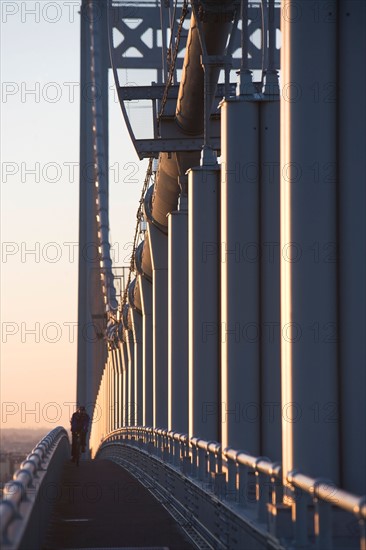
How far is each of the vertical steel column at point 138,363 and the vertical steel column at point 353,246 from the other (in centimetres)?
2985

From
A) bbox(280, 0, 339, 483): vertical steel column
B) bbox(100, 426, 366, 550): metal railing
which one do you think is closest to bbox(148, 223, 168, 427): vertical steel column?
bbox(100, 426, 366, 550): metal railing

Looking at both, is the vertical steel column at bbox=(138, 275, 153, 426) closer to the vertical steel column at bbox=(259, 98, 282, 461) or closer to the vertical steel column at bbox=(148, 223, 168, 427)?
the vertical steel column at bbox=(148, 223, 168, 427)

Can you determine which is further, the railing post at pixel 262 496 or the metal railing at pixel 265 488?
the railing post at pixel 262 496

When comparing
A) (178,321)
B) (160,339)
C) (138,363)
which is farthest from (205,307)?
(138,363)

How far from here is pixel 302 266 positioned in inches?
423

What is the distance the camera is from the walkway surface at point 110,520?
14.7 m

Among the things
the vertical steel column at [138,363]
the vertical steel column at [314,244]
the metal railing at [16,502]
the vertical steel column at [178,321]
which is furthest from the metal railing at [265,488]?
the vertical steel column at [138,363]

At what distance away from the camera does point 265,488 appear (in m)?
11.1

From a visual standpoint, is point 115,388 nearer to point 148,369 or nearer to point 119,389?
point 119,389

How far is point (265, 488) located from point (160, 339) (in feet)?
61.6

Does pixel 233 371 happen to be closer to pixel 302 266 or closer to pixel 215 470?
pixel 215 470

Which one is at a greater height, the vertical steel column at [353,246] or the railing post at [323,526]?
the vertical steel column at [353,246]

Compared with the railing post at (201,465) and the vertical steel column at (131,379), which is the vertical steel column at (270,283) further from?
the vertical steel column at (131,379)

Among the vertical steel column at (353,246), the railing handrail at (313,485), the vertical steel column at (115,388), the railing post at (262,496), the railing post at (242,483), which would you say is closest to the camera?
the railing handrail at (313,485)
